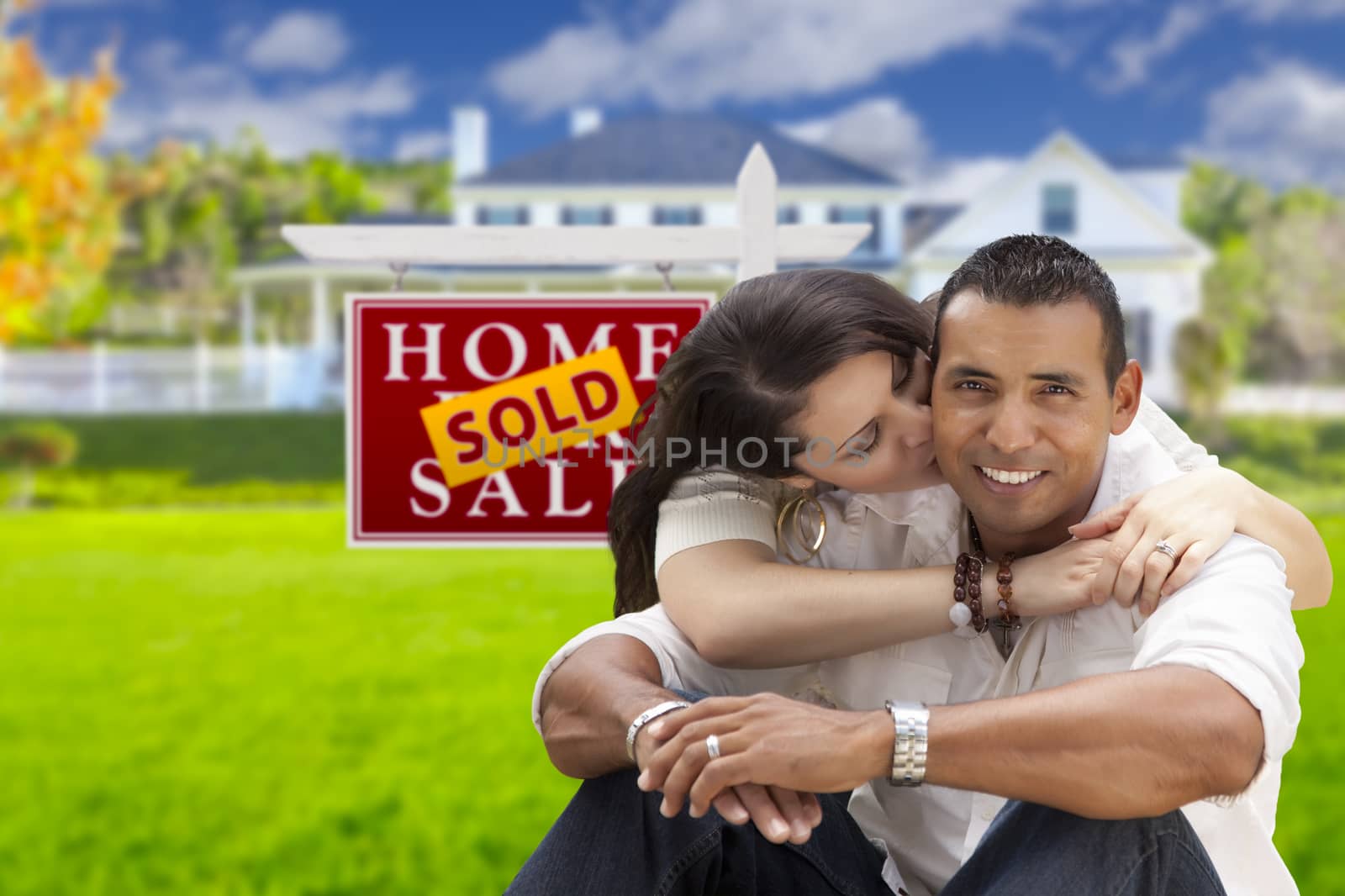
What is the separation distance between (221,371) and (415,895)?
15616 millimetres

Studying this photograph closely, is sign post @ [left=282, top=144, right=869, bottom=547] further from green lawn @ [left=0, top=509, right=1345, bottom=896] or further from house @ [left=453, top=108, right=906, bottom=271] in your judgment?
house @ [left=453, top=108, right=906, bottom=271]

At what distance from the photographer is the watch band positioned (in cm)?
163

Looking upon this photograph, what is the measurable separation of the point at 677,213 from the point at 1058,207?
606 cm

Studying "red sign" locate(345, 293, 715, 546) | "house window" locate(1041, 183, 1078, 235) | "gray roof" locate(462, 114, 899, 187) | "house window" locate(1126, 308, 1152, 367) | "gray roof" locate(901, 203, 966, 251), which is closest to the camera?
"red sign" locate(345, 293, 715, 546)

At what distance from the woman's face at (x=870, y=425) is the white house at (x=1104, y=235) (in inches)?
638

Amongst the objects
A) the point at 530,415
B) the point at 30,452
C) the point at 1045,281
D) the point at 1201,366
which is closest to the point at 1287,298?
the point at 1201,366

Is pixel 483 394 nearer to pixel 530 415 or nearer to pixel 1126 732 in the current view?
pixel 530 415

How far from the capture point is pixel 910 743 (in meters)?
1.48

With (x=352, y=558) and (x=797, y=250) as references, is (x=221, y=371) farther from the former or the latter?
(x=797, y=250)

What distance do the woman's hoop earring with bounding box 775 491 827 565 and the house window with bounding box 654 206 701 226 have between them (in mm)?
18587

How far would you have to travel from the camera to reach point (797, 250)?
2.56 meters

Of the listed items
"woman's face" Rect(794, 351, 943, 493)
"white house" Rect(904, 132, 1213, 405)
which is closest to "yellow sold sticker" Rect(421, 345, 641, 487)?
"woman's face" Rect(794, 351, 943, 493)

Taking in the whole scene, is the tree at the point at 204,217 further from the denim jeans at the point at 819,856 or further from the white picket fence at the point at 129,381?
the denim jeans at the point at 819,856

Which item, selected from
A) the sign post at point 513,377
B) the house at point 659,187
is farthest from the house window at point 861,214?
the sign post at point 513,377
